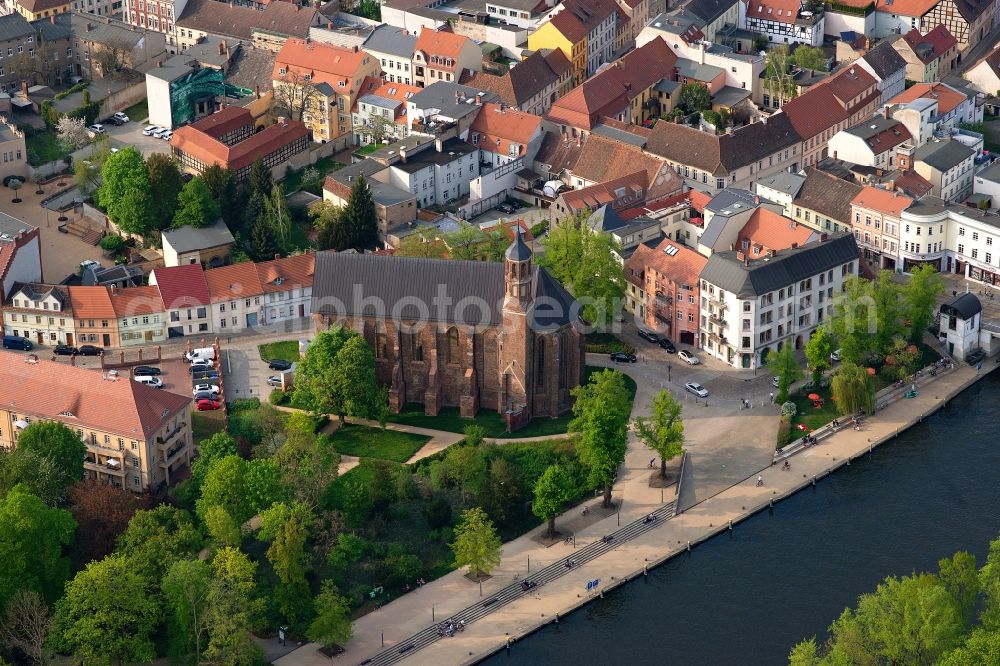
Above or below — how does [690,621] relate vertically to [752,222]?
below

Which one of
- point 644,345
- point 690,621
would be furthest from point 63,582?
point 644,345

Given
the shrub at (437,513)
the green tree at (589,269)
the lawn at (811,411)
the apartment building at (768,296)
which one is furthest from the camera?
the green tree at (589,269)

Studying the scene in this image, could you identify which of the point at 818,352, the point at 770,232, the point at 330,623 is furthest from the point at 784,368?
the point at 330,623

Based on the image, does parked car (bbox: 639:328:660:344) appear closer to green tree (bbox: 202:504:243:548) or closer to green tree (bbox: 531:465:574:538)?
green tree (bbox: 531:465:574:538)

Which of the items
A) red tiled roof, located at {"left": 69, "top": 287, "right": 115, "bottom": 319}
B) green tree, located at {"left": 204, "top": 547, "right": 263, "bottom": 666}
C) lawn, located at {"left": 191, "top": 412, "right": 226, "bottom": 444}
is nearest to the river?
green tree, located at {"left": 204, "top": 547, "right": 263, "bottom": 666}

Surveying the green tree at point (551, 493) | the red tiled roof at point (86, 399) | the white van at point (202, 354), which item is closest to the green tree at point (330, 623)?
the green tree at point (551, 493)

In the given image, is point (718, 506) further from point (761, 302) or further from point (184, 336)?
point (184, 336)

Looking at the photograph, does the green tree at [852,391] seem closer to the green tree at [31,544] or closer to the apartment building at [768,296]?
the apartment building at [768,296]
